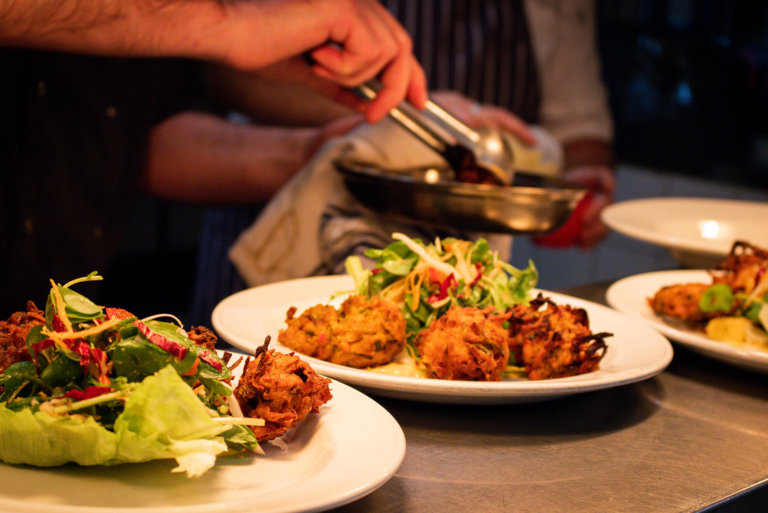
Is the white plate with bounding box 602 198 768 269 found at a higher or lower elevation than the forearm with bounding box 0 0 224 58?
lower

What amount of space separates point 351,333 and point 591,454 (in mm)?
299

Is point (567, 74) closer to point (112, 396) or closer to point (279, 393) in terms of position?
point (279, 393)

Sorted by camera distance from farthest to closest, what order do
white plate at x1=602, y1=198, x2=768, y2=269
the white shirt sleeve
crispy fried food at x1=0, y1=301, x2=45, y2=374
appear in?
the white shirt sleeve, white plate at x1=602, y1=198, x2=768, y2=269, crispy fried food at x1=0, y1=301, x2=45, y2=374

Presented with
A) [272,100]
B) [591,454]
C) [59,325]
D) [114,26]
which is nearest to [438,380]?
[591,454]

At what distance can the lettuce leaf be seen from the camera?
64 cm

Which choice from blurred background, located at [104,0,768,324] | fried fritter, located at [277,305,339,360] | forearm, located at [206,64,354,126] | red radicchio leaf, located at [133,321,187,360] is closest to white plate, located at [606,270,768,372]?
fried fritter, located at [277,305,339,360]

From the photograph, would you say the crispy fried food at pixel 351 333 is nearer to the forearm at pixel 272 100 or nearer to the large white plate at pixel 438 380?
the large white plate at pixel 438 380

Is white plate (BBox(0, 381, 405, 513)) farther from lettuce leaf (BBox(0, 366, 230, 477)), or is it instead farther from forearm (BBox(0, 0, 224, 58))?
forearm (BBox(0, 0, 224, 58))

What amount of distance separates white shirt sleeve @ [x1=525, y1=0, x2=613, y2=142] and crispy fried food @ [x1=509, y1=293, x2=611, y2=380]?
249 centimetres

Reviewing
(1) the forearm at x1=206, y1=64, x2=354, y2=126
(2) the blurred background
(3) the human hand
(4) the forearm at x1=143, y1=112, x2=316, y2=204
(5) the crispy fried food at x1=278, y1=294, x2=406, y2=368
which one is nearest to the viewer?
(5) the crispy fried food at x1=278, y1=294, x2=406, y2=368

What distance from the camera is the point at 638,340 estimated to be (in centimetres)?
112

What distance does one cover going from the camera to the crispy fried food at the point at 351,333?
0.99 metres

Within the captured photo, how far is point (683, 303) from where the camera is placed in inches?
49.8

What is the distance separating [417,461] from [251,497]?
0.80 feet
